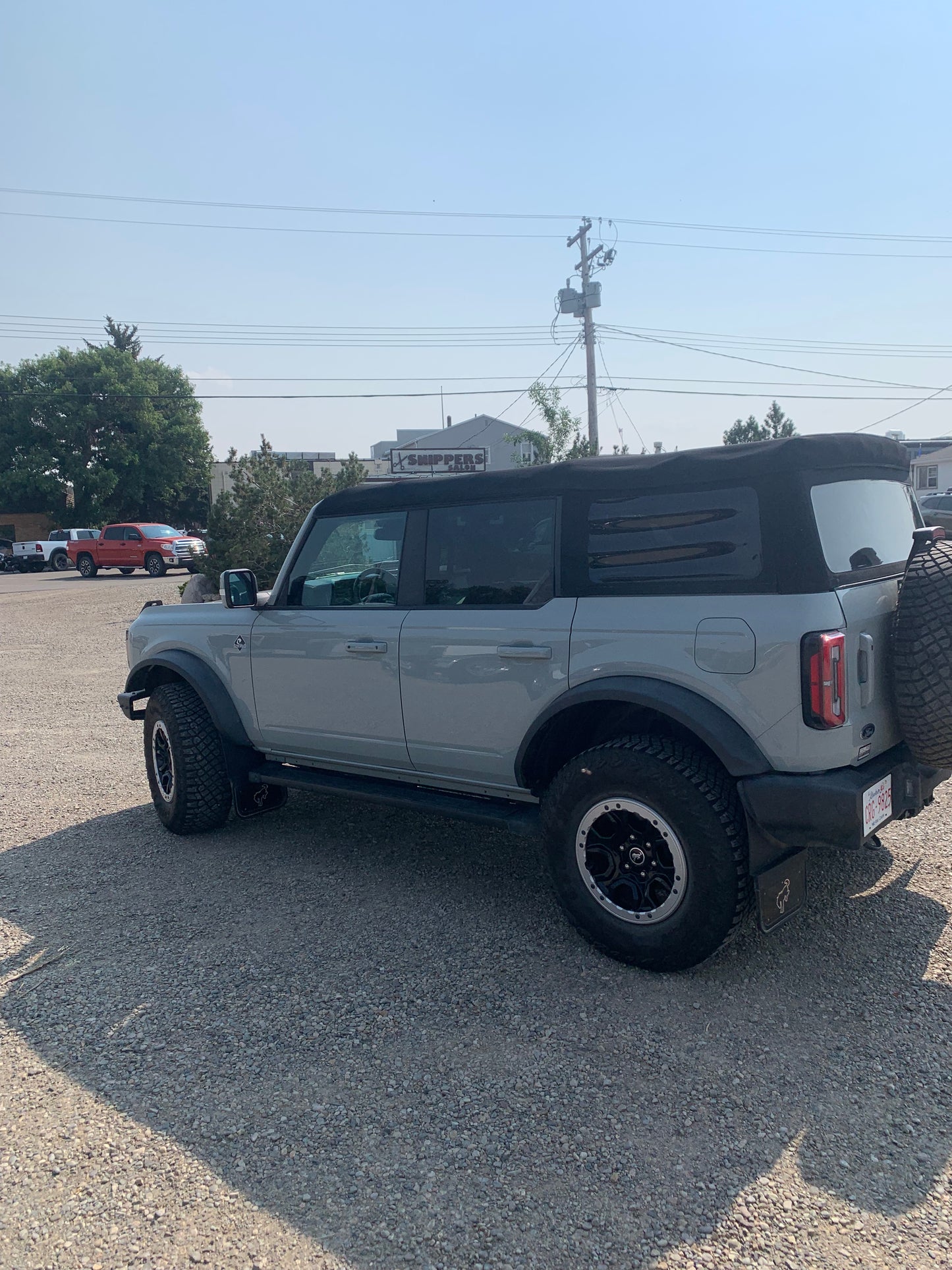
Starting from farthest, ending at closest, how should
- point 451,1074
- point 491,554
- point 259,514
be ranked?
point 259,514 → point 491,554 → point 451,1074

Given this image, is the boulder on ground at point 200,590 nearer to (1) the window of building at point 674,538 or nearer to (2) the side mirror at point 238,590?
(2) the side mirror at point 238,590

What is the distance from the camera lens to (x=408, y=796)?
4414 mm

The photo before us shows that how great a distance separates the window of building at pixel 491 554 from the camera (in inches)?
156

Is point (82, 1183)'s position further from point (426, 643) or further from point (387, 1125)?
point (426, 643)

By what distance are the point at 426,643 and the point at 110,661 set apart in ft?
34.6

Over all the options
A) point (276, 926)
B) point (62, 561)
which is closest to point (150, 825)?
point (276, 926)

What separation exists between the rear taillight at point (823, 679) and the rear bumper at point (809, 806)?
0.69 feet

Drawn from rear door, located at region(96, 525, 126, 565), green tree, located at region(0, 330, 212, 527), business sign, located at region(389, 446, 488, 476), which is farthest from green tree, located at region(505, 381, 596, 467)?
green tree, located at region(0, 330, 212, 527)

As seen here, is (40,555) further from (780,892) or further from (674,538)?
(780,892)

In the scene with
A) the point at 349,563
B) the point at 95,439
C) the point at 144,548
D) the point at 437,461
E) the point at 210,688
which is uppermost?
the point at 95,439

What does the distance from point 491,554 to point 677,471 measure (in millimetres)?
954

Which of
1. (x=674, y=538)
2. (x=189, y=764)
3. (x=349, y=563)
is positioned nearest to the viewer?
(x=674, y=538)

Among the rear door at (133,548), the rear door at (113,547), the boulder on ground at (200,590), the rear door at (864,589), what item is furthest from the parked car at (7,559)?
the rear door at (864,589)

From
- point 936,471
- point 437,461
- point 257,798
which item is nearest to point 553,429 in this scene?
point 437,461
